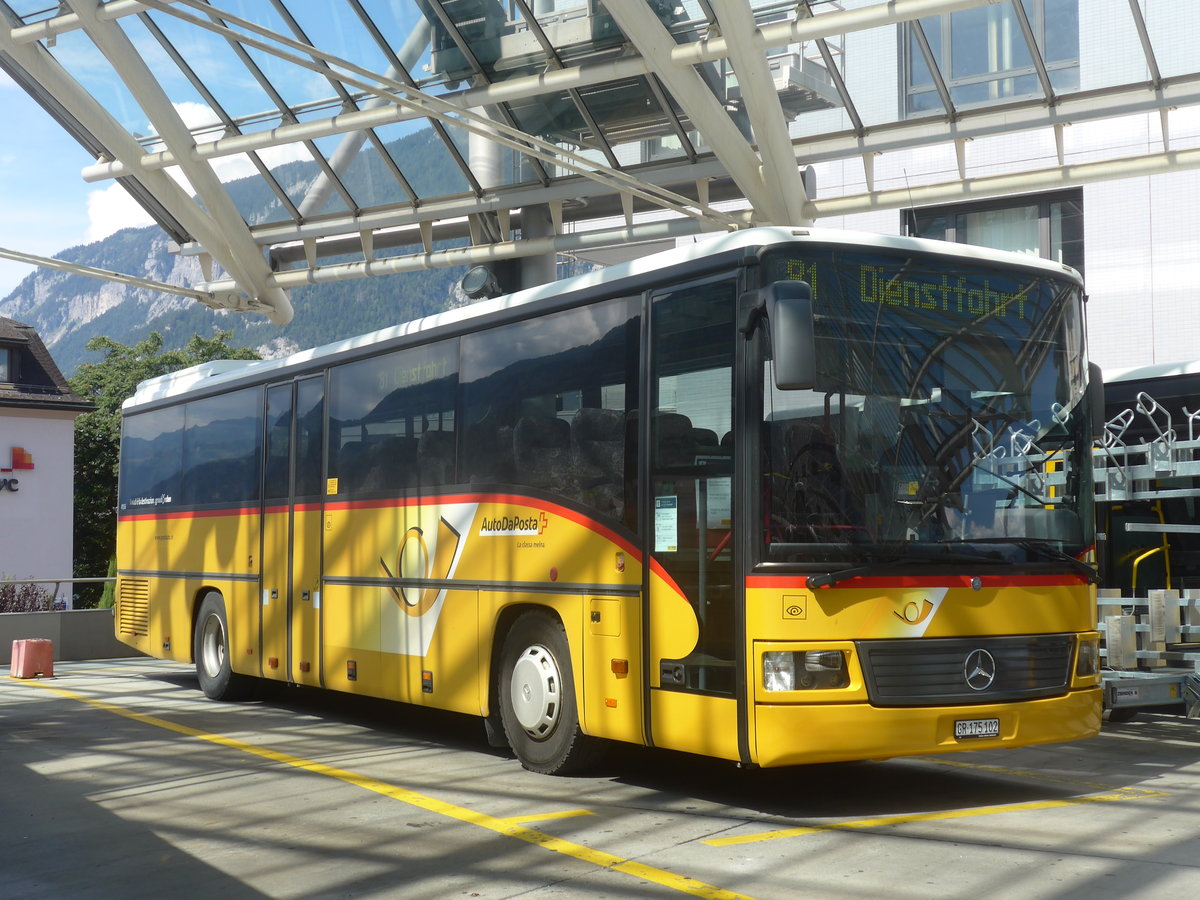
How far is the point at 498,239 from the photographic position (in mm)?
21281

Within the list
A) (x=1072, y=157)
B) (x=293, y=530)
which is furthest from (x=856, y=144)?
(x=293, y=530)

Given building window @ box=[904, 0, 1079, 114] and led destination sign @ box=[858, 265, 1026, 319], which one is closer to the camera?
led destination sign @ box=[858, 265, 1026, 319]

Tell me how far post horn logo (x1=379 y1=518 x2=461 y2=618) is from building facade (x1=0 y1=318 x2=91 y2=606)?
1700 inches

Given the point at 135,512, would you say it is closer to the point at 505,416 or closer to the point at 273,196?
the point at 273,196

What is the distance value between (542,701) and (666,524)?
1.76 m

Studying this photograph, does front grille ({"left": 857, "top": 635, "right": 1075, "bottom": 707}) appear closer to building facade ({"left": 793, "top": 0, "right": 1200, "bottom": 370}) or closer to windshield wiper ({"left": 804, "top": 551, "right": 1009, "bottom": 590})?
windshield wiper ({"left": 804, "top": 551, "right": 1009, "bottom": 590})

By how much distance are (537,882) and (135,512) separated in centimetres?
1170

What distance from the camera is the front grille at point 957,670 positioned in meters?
7.65

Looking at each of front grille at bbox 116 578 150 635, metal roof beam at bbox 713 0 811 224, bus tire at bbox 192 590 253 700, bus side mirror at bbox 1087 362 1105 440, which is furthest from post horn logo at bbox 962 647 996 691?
front grille at bbox 116 578 150 635

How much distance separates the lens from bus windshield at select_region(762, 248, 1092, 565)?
7.64 metres

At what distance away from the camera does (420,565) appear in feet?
35.8

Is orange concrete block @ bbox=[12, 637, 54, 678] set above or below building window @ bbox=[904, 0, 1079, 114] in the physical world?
below

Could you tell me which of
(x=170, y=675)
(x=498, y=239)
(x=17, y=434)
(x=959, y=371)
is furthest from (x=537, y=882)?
(x=17, y=434)

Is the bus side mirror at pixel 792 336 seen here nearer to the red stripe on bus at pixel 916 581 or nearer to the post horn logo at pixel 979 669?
the red stripe on bus at pixel 916 581
